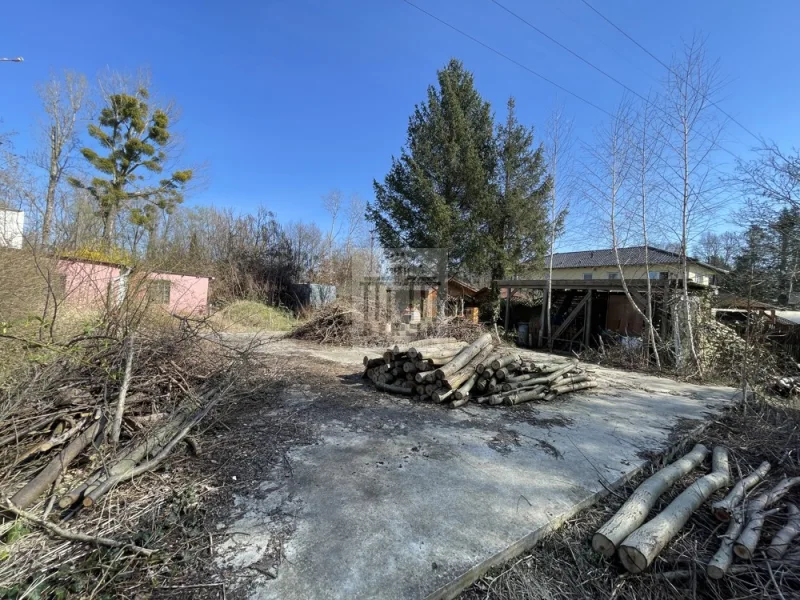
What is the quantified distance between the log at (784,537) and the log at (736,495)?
25cm

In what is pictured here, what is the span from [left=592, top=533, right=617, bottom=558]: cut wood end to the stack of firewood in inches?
A: 106

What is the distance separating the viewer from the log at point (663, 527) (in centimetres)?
198

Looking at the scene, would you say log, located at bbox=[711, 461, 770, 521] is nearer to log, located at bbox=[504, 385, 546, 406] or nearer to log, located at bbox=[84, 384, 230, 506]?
log, located at bbox=[504, 385, 546, 406]

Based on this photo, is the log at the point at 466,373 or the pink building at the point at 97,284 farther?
the log at the point at 466,373

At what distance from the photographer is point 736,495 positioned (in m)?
2.52

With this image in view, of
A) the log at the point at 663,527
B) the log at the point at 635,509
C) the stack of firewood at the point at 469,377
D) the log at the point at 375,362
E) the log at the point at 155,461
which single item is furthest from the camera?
the log at the point at 375,362

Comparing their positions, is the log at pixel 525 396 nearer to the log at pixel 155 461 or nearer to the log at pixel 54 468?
the log at pixel 155 461

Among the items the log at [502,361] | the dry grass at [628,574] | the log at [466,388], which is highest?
the log at [502,361]

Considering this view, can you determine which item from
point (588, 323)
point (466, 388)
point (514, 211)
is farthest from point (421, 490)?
point (514, 211)

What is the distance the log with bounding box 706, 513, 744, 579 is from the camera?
1894mm

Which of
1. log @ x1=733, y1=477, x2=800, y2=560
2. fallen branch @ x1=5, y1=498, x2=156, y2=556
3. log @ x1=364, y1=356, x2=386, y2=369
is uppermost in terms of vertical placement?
log @ x1=364, y1=356, x2=386, y2=369

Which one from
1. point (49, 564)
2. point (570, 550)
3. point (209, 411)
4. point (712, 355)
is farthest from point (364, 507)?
point (712, 355)

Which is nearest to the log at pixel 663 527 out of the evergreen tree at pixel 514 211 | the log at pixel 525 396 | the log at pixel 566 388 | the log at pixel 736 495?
the log at pixel 736 495

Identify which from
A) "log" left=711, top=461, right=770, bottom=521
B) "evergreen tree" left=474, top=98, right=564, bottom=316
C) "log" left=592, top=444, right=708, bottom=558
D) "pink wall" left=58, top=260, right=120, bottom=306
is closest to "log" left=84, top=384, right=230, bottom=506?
"pink wall" left=58, top=260, right=120, bottom=306
